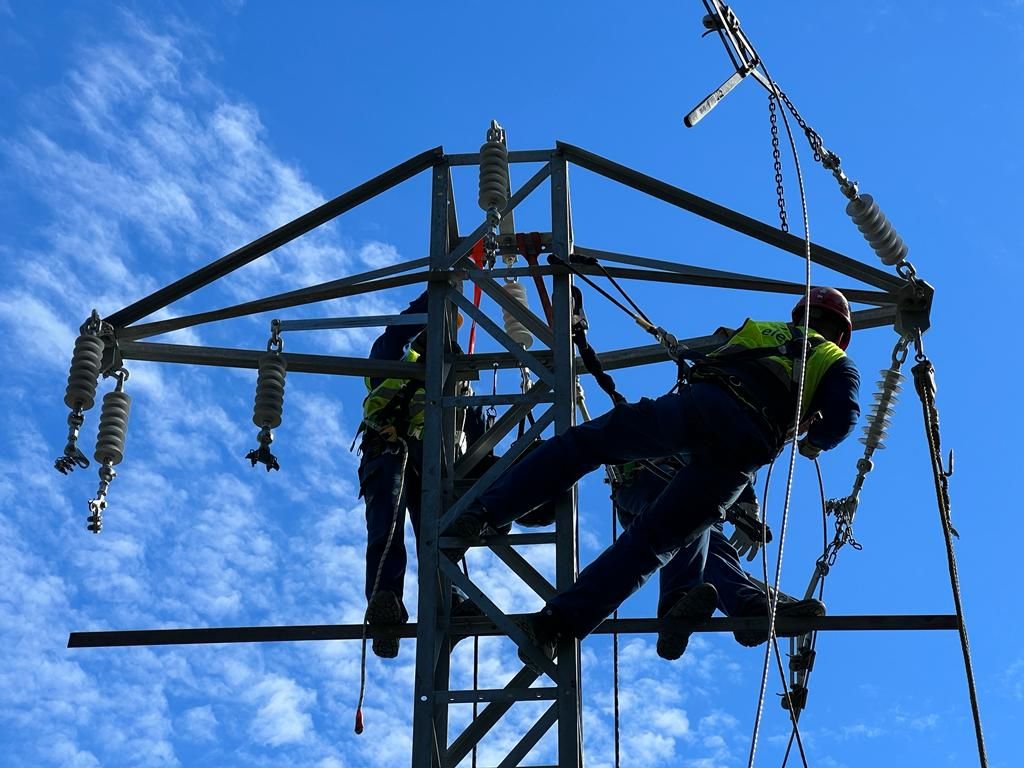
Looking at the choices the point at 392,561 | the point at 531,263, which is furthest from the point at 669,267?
the point at 392,561

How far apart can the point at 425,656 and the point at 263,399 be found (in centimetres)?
203

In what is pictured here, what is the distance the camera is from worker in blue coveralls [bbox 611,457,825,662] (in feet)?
30.7

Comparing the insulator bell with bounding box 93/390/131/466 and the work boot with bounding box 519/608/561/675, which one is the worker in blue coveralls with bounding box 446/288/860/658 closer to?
the work boot with bounding box 519/608/561/675

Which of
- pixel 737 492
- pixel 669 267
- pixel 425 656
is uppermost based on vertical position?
pixel 669 267

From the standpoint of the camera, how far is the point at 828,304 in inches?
390

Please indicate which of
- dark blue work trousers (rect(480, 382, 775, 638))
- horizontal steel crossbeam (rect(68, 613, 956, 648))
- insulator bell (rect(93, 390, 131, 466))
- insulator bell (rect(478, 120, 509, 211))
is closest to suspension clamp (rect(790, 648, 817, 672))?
horizontal steel crossbeam (rect(68, 613, 956, 648))

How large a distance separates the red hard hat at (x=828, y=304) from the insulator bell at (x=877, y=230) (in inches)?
21.7

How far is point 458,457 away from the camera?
10266mm

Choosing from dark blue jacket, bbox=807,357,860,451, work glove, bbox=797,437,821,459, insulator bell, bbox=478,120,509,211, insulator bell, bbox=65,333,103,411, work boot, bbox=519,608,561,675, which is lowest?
work boot, bbox=519,608,561,675

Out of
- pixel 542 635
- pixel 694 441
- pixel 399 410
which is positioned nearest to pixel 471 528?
pixel 542 635

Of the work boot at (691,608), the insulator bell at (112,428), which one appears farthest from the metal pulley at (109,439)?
the work boot at (691,608)

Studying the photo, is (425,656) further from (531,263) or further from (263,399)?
(531,263)

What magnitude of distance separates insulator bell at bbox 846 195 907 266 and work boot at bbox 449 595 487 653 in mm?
3283

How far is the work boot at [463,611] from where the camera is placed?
9.13 meters
